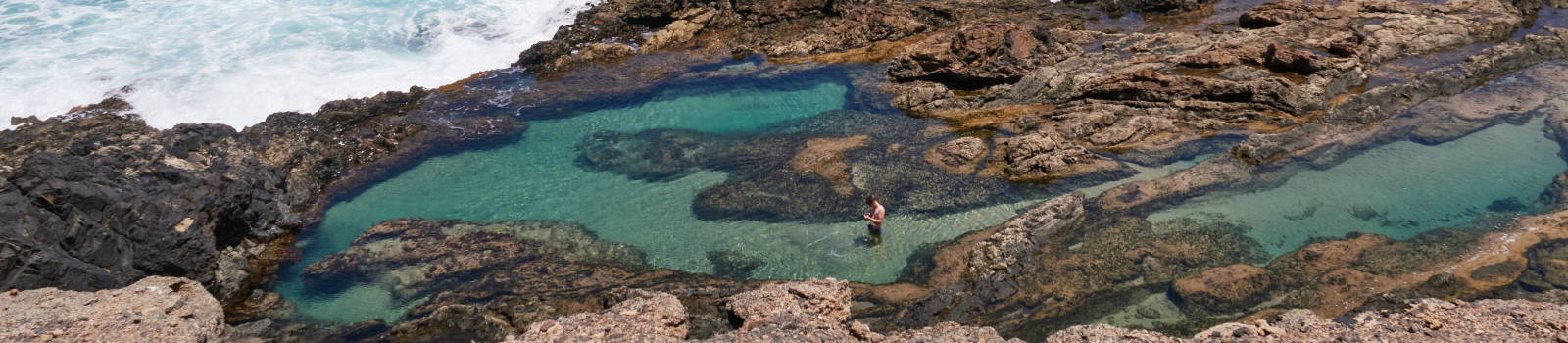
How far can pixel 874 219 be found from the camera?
1362 cm

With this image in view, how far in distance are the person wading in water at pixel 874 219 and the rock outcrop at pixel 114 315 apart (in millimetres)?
9869

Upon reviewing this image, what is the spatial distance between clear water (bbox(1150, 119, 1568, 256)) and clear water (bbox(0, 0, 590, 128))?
71.2ft

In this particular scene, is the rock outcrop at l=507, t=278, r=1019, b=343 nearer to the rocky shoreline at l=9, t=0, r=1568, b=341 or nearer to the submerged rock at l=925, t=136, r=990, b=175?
the rocky shoreline at l=9, t=0, r=1568, b=341

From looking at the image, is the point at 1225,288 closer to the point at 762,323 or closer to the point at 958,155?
the point at 958,155

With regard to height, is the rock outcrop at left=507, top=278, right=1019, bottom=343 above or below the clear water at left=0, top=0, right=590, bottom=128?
below

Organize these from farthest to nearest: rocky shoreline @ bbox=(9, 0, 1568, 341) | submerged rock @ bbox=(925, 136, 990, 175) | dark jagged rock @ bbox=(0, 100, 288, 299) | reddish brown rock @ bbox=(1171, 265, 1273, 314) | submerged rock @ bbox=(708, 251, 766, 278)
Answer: submerged rock @ bbox=(925, 136, 990, 175)
submerged rock @ bbox=(708, 251, 766, 278)
dark jagged rock @ bbox=(0, 100, 288, 299)
reddish brown rock @ bbox=(1171, 265, 1273, 314)
rocky shoreline @ bbox=(9, 0, 1568, 341)

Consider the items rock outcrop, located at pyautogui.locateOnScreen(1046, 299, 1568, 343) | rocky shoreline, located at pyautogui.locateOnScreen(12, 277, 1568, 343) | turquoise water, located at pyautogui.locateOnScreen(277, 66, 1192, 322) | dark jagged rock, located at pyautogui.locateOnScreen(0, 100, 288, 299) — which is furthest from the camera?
turquoise water, located at pyautogui.locateOnScreen(277, 66, 1192, 322)

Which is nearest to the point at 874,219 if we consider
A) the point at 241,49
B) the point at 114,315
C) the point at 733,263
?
the point at 733,263

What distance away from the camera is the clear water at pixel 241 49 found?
21.0m

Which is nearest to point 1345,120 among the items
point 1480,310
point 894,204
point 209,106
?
point 1480,310

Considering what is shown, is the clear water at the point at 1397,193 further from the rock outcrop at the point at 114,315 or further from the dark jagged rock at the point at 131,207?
the dark jagged rock at the point at 131,207

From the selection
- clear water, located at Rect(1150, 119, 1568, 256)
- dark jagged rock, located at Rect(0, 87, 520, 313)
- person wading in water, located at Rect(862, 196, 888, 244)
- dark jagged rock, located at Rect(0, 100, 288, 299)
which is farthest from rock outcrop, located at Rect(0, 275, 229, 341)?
clear water, located at Rect(1150, 119, 1568, 256)

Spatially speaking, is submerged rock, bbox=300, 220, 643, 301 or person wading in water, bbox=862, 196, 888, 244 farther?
person wading in water, bbox=862, 196, 888, 244

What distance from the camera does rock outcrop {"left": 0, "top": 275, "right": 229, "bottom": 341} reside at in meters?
8.99
